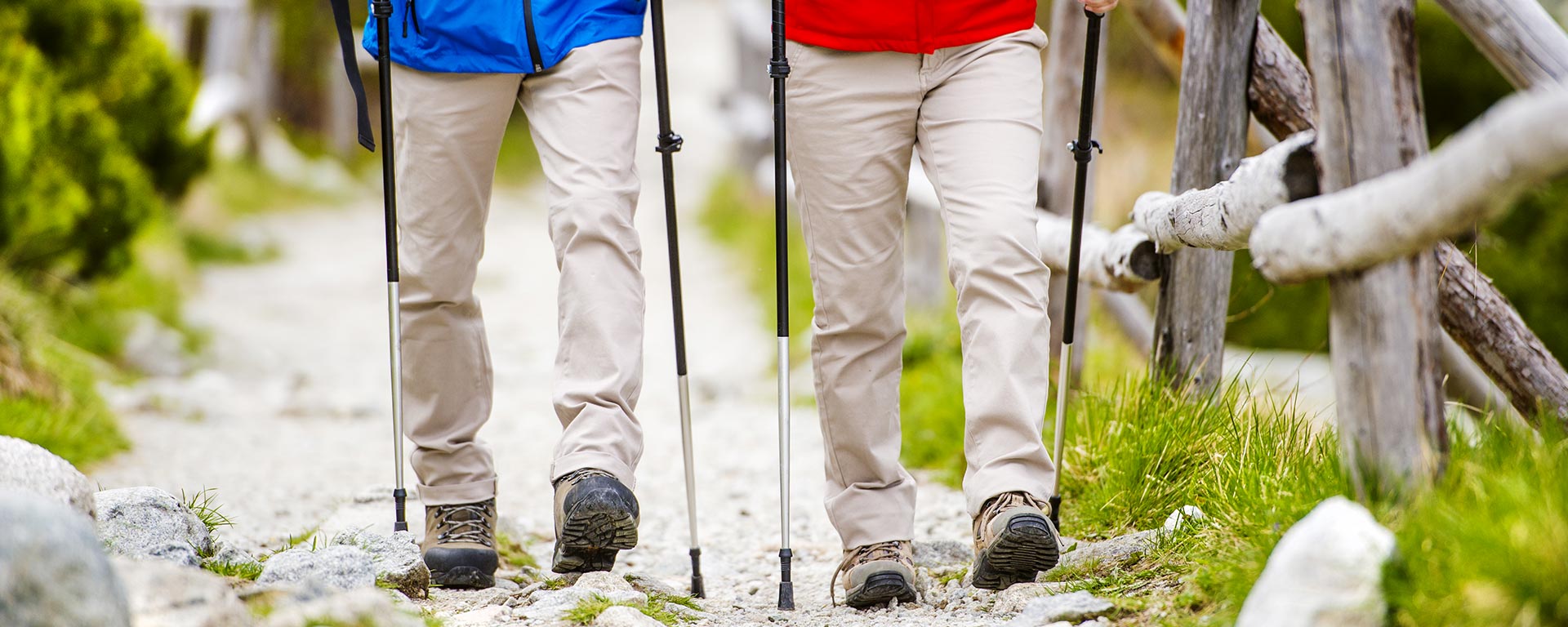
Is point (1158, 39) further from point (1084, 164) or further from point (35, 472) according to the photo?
point (35, 472)

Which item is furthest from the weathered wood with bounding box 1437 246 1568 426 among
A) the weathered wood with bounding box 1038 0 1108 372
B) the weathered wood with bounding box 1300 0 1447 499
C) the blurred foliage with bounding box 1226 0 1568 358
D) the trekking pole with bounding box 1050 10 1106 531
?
the blurred foliage with bounding box 1226 0 1568 358

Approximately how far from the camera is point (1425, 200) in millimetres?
1728

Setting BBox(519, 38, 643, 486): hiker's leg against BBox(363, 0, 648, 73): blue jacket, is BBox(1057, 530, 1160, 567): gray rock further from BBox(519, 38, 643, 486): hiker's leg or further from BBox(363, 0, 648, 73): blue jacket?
BBox(363, 0, 648, 73): blue jacket

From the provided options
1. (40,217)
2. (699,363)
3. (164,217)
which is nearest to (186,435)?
(40,217)

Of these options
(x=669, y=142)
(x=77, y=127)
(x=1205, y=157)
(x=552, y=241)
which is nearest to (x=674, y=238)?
(x=669, y=142)

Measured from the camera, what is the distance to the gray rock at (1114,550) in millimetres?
2635

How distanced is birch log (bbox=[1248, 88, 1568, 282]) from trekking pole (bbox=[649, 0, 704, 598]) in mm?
1270

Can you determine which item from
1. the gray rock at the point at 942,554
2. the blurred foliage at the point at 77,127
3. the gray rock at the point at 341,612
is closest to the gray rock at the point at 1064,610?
the gray rock at the point at 942,554

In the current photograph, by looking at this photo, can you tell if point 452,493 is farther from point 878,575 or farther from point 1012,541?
point 1012,541

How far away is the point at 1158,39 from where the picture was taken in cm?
397

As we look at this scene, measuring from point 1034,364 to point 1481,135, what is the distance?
1.05m

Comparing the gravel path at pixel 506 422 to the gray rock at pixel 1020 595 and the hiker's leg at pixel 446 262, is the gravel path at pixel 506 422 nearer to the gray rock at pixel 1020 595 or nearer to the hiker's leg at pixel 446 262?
the gray rock at pixel 1020 595

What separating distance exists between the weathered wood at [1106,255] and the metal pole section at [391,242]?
1.34 meters

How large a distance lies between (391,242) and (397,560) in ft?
2.20
